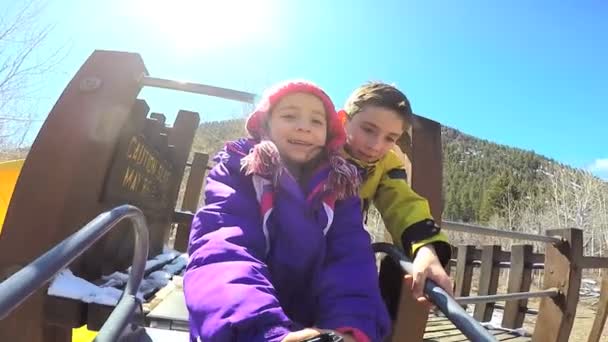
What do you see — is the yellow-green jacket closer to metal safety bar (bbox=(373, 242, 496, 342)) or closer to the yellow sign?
metal safety bar (bbox=(373, 242, 496, 342))

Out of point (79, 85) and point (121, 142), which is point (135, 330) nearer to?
point (121, 142)

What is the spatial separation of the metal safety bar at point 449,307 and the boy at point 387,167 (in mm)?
47

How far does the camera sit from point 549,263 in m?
3.81

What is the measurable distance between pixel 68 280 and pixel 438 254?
124cm

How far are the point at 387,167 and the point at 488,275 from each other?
17.6 feet

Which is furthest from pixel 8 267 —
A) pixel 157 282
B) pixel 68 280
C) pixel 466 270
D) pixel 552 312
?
pixel 466 270

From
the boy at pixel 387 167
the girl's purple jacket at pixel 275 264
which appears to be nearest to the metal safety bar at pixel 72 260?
the girl's purple jacket at pixel 275 264

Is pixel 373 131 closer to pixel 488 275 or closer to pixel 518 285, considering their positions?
pixel 518 285

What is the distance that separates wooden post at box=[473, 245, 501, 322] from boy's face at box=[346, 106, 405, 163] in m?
5.46

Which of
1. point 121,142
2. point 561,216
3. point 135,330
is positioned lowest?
point 135,330

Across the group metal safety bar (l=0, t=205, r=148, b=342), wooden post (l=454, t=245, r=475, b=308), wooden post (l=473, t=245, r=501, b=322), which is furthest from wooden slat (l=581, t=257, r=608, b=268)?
metal safety bar (l=0, t=205, r=148, b=342)

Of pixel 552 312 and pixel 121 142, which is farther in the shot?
pixel 552 312

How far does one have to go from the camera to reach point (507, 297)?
8.97ft

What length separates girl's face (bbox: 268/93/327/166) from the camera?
146cm
